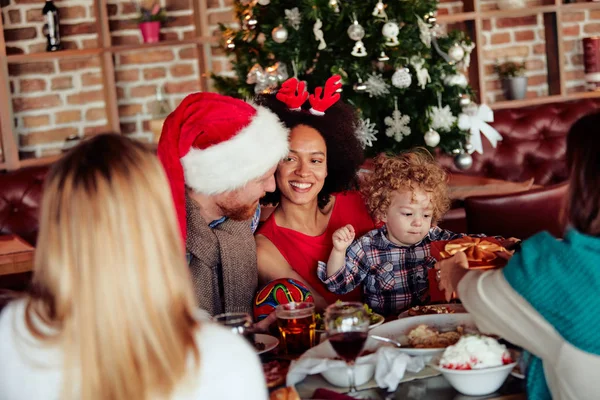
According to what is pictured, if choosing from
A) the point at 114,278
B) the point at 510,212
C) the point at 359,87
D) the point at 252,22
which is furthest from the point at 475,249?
the point at 252,22

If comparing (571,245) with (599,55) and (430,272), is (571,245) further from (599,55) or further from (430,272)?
(599,55)

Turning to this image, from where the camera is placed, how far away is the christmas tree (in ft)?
13.2

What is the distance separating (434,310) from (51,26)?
384cm

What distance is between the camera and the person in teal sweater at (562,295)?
1.34 m

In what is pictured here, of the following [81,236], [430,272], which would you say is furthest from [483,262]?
[81,236]

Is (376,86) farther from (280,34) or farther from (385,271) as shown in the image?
(385,271)

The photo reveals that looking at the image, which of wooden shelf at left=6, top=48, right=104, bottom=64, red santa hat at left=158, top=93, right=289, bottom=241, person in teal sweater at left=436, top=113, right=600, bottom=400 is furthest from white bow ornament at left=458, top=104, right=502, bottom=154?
person in teal sweater at left=436, top=113, right=600, bottom=400

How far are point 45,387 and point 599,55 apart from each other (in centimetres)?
529

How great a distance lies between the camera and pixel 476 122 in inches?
177

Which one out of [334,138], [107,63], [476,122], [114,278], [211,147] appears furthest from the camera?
[107,63]

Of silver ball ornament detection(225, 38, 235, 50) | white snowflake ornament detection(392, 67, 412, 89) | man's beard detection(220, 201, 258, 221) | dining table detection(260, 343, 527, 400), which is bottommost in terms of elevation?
dining table detection(260, 343, 527, 400)

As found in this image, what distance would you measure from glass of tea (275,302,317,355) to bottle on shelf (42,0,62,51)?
3.73 meters

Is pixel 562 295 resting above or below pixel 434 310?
above

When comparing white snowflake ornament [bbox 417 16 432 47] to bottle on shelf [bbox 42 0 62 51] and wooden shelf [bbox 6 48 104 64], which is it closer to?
wooden shelf [bbox 6 48 104 64]
